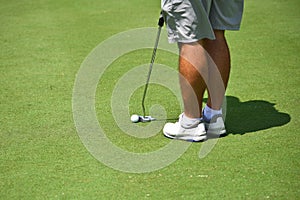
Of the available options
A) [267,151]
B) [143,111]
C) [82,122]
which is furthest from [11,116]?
[267,151]

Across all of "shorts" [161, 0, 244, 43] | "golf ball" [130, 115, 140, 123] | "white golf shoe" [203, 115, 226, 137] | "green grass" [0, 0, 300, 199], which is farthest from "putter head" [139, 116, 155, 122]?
"shorts" [161, 0, 244, 43]

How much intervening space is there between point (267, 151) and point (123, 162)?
78cm

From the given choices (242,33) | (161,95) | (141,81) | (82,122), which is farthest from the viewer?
(242,33)

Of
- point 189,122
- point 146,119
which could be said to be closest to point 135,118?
point 146,119

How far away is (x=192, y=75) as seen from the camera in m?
3.60

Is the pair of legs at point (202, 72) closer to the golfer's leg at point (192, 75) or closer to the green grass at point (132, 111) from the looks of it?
the golfer's leg at point (192, 75)

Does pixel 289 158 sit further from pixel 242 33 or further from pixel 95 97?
pixel 242 33

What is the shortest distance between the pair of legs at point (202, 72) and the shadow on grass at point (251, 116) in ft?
0.69

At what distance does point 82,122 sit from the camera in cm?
399

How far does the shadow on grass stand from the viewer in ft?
12.7

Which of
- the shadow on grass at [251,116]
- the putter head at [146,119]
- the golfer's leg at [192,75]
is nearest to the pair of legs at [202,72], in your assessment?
the golfer's leg at [192,75]

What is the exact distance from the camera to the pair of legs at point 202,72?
11.8 feet

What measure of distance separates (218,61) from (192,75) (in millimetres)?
209

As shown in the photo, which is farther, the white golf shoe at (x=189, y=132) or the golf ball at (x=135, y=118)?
the golf ball at (x=135, y=118)
